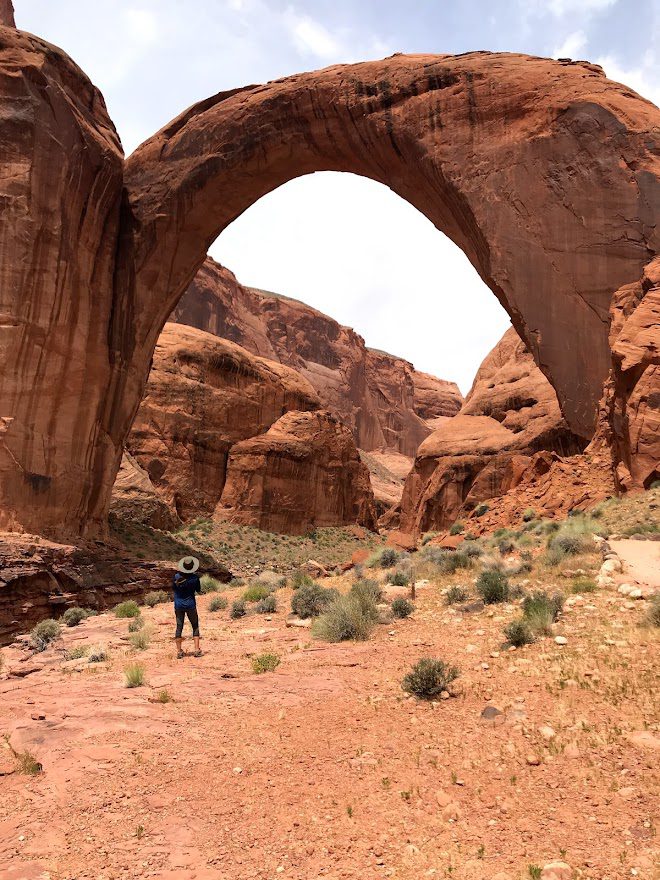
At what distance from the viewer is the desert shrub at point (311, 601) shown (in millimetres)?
8727

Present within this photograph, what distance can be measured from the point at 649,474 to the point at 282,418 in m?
25.7

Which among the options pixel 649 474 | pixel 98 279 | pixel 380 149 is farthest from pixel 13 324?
pixel 649 474

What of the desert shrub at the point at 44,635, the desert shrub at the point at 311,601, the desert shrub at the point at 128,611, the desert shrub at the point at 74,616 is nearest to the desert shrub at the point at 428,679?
the desert shrub at the point at 311,601

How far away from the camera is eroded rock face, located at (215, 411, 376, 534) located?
31906 millimetres

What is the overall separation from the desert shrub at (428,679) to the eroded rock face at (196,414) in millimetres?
25610

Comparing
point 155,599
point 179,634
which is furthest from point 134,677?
point 155,599

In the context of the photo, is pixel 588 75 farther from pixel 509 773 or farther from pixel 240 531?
pixel 240 531

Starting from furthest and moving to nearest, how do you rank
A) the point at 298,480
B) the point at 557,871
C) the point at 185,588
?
the point at 298,480 < the point at 185,588 < the point at 557,871

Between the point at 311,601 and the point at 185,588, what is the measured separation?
1.85 meters

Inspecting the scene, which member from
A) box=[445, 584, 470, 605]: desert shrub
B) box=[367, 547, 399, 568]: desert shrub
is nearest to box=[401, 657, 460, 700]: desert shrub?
box=[445, 584, 470, 605]: desert shrub

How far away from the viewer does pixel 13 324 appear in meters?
14.8

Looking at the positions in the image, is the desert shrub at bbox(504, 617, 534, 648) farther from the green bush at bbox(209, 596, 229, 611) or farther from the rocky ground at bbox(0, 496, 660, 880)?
the green bush at bbox(209, 596, 229, 611)

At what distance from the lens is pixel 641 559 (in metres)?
7.85

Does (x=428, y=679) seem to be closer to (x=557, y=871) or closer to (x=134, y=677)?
(x=557, y=871)
